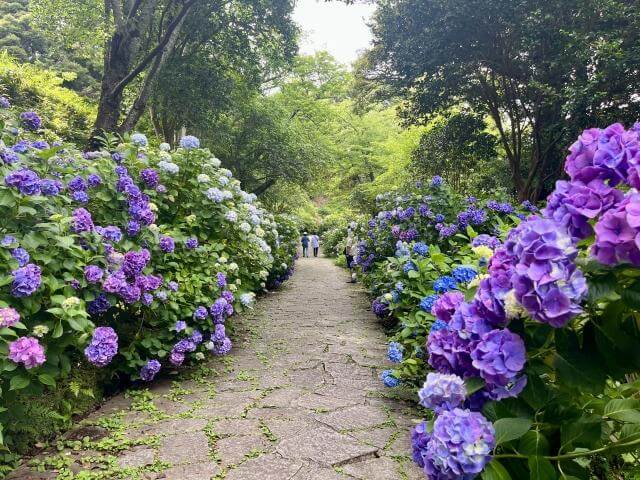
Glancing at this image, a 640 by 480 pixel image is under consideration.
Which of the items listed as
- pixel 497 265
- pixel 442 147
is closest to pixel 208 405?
pixel 497 265

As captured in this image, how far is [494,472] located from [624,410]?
0.30 m

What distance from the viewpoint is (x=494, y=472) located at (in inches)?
34.4

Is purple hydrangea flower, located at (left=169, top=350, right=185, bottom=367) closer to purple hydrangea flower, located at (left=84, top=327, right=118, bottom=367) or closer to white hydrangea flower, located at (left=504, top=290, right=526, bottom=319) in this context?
purple hydrangea flower, located at (left=84, top=327, right=118, bottom=367)

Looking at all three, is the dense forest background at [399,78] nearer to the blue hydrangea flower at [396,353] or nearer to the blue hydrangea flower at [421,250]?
the blue hydrangea flower at [421,250]

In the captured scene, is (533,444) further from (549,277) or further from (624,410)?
(549,277)

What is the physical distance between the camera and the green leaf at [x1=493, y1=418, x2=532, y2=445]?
2.89ft

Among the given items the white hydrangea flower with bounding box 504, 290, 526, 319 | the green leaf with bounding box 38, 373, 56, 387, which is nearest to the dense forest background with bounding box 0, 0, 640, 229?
the green leaf with bounding box 38, 373, 56, 387

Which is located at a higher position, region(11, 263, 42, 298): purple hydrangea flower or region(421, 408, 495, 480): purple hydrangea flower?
region(11, 263, 42, 298): purple hydrangea flower

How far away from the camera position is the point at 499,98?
30.9ft

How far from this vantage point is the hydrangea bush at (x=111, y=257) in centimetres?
203

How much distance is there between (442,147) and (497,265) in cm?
989

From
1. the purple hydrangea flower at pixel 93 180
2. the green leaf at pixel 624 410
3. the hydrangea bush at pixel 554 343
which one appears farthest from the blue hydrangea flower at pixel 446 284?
the purple hydrangea flower at pixel 93 180

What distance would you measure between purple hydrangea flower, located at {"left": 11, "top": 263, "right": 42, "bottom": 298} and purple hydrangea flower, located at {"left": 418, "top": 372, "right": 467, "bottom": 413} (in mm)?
1892

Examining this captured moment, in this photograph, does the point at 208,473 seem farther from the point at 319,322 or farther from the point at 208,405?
the point at 319,322
